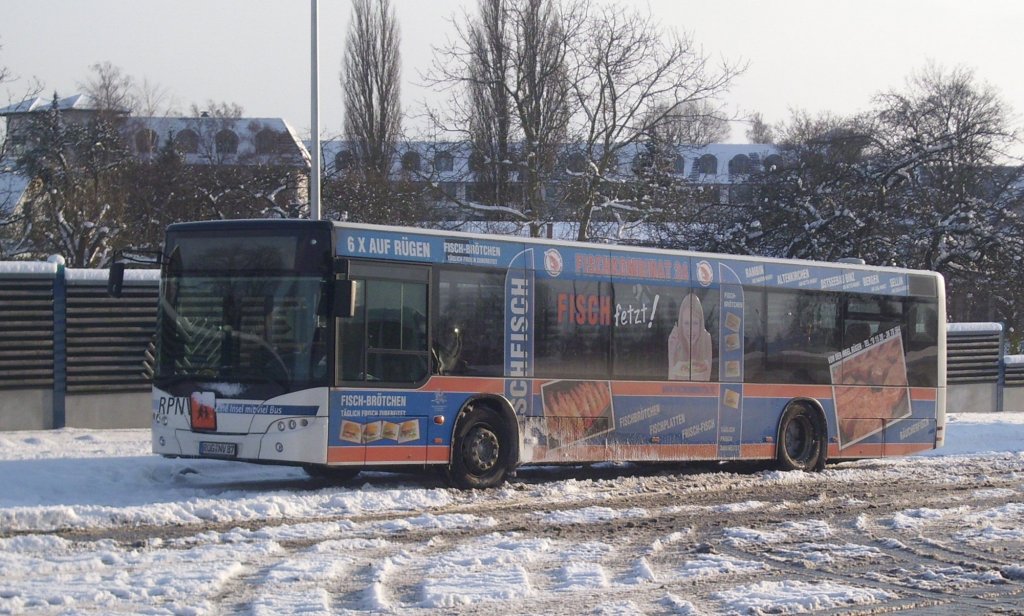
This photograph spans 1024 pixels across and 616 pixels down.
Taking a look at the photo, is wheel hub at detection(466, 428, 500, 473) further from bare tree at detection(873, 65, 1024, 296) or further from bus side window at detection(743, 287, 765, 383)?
bare tree at detection(873, 65, 1024, 296)

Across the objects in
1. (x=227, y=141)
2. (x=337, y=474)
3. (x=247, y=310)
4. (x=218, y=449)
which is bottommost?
Answer: (x=337, y=474)

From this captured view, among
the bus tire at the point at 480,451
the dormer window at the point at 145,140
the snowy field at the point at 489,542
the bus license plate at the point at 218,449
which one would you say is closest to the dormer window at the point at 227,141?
the dormer window at the point at 145,140

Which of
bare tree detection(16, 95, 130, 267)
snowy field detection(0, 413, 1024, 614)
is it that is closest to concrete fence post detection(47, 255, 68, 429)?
snowy field detection(0, 413, 1024, 614)

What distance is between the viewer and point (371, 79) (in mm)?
56719

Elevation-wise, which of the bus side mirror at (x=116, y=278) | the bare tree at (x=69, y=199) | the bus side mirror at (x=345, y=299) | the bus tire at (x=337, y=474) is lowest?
the bus tire at (x=337, y=474)

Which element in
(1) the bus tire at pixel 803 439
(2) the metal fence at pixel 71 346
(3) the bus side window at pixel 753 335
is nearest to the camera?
(3) the bus side window at pixel 753 335

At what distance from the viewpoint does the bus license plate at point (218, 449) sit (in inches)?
489

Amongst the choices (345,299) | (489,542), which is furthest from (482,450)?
(489,542)

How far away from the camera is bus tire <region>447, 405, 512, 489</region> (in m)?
13.6

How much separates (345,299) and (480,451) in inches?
107

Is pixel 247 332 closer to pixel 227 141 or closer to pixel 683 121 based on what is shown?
pixel 683 121

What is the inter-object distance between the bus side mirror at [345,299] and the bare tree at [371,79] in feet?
122

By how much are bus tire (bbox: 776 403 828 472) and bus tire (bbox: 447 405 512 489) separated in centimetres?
510

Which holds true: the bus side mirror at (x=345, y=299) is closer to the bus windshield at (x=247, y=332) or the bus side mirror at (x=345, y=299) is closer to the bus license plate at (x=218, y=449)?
the bus windshield at (x=247, y=332)
